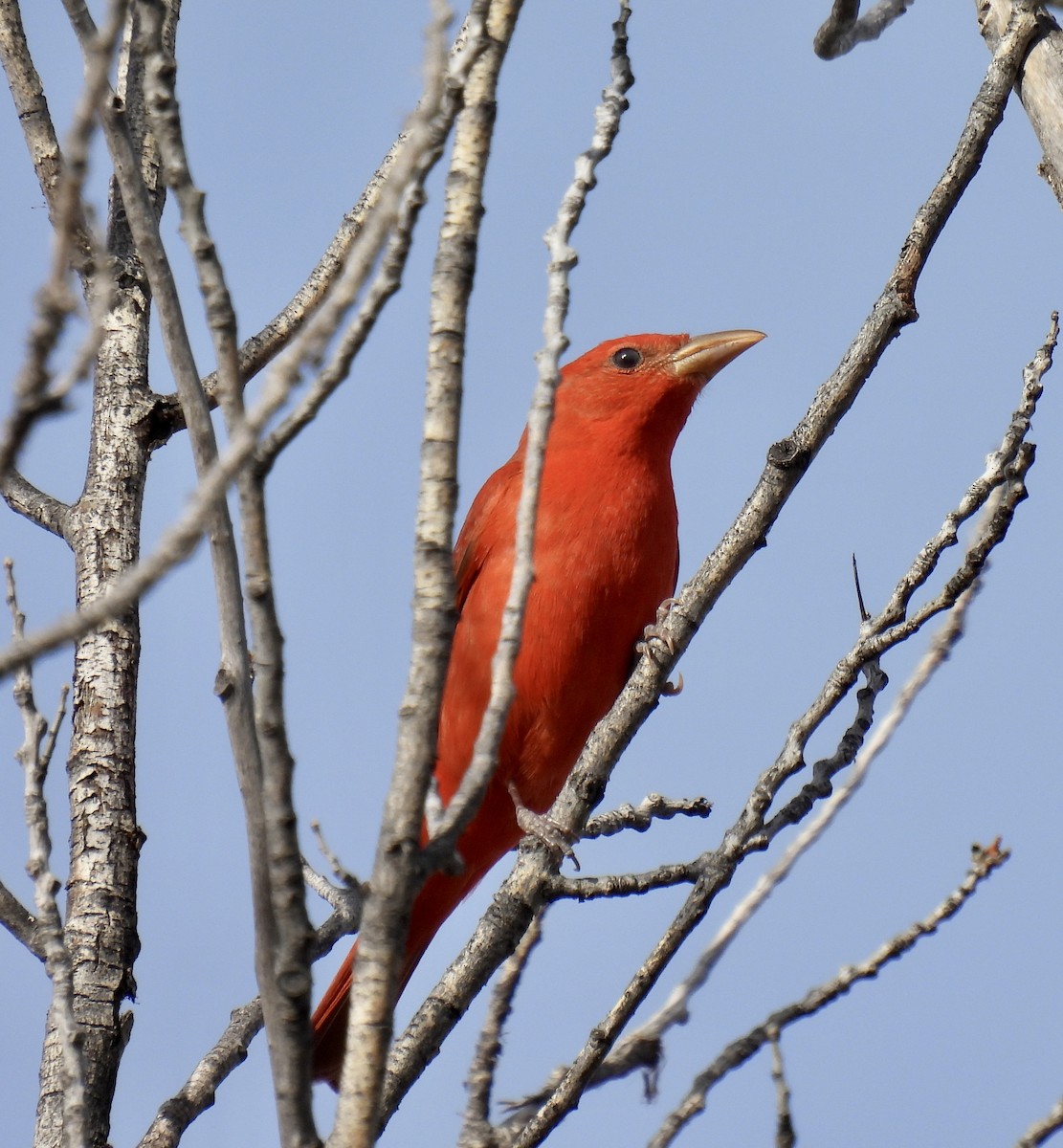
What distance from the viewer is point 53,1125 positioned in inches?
139

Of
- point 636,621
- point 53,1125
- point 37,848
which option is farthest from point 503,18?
point 636,621

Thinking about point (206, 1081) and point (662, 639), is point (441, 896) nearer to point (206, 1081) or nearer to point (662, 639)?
point (206, 1081)

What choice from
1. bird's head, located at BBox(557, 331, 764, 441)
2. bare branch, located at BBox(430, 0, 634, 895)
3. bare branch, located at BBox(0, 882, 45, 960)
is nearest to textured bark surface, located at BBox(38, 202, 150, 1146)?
bare branch, located at BBox(0, 882, 45, 960)

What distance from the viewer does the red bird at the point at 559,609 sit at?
517 centimetres

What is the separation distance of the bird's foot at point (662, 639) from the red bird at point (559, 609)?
0.59 feet

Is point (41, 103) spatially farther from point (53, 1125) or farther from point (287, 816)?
point (287, 816)

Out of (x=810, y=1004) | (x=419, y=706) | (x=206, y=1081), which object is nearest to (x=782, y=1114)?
(x=810, y=1004)

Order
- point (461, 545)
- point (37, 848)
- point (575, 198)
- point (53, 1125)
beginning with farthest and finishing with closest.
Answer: point (461, 545)
point (53, 1125)
point (37, 848)
point (575, 198)

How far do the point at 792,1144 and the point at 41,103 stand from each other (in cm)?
423

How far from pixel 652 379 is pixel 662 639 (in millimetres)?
2679

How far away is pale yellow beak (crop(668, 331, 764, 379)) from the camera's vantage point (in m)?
6.03

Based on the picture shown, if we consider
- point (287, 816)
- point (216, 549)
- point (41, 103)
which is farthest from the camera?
point (41, 103)

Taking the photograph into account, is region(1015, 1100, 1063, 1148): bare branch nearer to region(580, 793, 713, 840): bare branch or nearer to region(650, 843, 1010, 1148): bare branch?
region(650, 843, 1010, 1148): bare branch

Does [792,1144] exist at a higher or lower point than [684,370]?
lower
